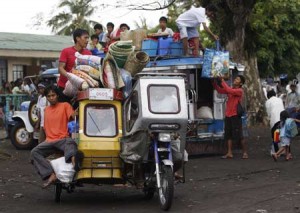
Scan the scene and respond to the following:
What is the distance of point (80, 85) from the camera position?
8.59 m

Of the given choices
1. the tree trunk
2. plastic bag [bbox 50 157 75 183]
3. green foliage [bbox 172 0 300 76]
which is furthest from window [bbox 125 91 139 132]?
green foliage [bbox 172 0 300 76]

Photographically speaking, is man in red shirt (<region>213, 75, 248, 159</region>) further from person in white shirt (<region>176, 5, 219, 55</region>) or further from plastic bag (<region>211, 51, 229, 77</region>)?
person in white shirt (<region>176, 5, 219, 55</region>)

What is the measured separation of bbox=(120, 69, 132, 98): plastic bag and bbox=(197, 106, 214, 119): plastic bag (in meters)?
5.86

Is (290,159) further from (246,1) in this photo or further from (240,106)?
(246,1)

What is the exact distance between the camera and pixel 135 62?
28.8 feet

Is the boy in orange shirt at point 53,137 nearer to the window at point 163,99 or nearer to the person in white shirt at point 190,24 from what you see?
the window at point 163,99

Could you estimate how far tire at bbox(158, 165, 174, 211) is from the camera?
7.71 meters

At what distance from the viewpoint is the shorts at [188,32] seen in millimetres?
14523

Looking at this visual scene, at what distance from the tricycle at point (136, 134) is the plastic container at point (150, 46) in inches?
245

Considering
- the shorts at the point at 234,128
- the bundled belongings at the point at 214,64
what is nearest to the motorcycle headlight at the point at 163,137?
the bundled belongings at the point at 214,64

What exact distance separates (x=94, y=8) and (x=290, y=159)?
9136 mm

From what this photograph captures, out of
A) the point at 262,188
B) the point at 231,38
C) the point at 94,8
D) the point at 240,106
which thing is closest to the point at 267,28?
the point at 231,38

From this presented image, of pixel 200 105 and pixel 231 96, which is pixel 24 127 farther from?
pixel 231 96

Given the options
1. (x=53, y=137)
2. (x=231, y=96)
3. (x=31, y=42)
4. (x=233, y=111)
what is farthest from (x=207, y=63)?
(x=31, y=42)
